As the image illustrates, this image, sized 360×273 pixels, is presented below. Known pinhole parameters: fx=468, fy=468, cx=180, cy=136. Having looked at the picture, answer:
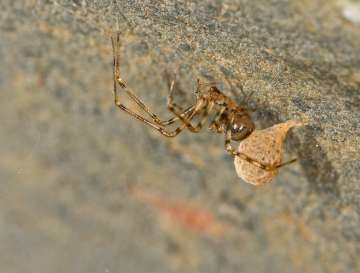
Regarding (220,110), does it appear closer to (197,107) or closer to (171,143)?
(197,107)

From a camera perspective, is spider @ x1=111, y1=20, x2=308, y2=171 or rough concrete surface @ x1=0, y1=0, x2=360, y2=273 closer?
rough concrete surface @ x1=0, y1=0, x2=360, y2=273

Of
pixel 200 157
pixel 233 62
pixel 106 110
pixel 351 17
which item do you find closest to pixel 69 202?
pixel 106 110

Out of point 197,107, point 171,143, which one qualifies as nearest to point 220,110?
point 197,107

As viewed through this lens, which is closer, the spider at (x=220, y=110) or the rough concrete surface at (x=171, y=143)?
the rough concrete surface at (x=171, y=143)

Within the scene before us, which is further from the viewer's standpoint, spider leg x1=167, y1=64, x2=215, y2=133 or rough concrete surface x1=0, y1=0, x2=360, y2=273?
spider leg x1=167, y1=64, x2=215, y2=133

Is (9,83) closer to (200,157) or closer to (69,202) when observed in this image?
(69,202)

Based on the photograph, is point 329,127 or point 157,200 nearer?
point 329,127

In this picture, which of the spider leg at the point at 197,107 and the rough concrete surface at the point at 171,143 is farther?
the spider leg at the point at 197,107

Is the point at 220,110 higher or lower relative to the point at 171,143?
higher
